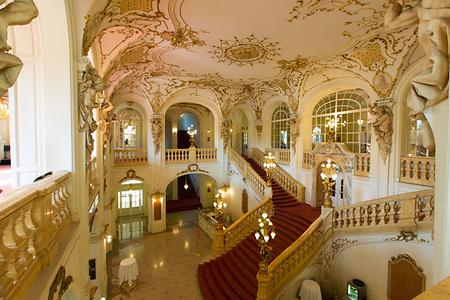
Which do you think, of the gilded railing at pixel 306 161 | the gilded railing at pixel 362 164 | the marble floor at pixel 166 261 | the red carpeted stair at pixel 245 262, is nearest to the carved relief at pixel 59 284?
the red carpeted stair at pixel 245 262

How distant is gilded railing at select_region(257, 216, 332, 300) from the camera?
21.3ft

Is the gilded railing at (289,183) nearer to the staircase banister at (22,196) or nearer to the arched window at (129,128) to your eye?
the arched window at (129,128)

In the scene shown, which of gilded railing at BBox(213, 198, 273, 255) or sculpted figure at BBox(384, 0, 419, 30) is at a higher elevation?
sculpted figure at BBox(384, 0, 419, 30)

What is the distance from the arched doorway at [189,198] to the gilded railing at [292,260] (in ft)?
30.9

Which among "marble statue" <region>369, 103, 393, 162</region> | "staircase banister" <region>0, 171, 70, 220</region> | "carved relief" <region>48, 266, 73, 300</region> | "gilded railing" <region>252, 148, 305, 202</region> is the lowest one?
"gilded railing" <region>252, 148, 305, 202</region>

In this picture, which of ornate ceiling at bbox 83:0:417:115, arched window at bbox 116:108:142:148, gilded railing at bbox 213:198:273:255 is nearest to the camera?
ornate ceiling at bbox 83:0:417:115

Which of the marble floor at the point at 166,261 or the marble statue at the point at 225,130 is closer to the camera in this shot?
the marble floor at the point at 166,261

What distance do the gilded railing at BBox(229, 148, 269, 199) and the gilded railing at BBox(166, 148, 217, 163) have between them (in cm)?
131

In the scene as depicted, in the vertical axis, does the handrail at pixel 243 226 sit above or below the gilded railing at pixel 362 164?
below

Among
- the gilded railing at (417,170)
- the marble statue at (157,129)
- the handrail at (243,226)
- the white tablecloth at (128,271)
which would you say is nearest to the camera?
the gilded railing at (417,170)

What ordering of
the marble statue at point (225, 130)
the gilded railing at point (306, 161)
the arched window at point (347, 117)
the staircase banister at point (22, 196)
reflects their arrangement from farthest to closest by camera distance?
the marble statue at point (225, 130) → the gilded railing at point (306, 161) → the arched window at point (347, 117) → the staircase banister at point (22, 196)

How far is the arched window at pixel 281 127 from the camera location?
13.6 m

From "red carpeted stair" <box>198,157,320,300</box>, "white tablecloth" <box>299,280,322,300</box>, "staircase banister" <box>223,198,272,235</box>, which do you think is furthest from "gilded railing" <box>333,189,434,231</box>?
"staircase banister" <box>223,198,272,235</box>

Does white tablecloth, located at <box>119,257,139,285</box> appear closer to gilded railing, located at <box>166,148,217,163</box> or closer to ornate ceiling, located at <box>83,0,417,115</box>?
ornate ceiling, located at <box>83,0,417,115</box>
